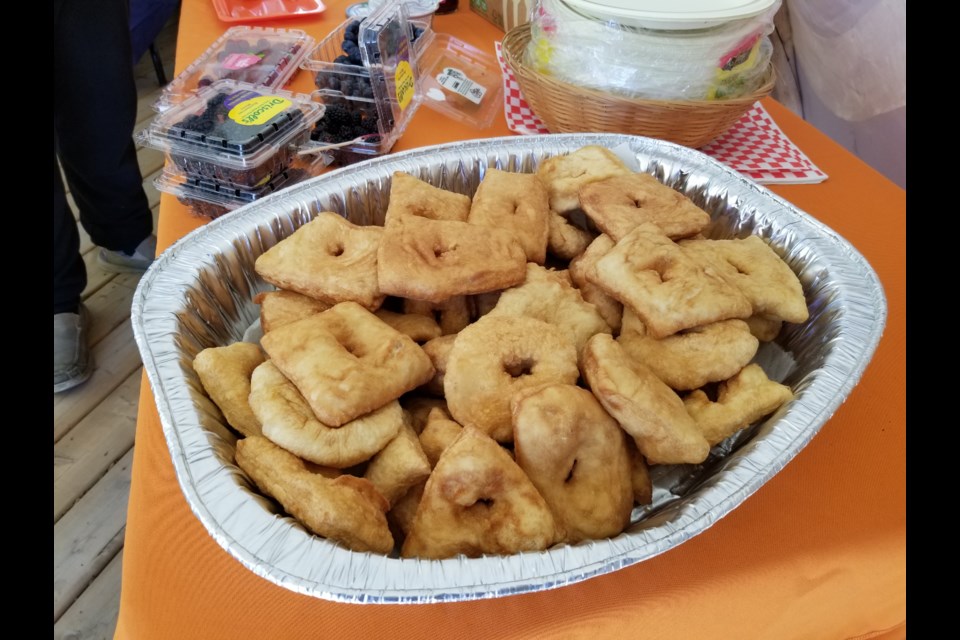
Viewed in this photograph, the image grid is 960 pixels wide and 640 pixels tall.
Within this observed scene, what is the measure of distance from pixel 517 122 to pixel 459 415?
3.74 feet

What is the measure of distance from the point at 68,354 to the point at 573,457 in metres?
2.01

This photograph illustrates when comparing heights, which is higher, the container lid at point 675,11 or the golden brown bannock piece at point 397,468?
the container lid at point 675,11

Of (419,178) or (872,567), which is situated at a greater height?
(419,178)

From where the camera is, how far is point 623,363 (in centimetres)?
98

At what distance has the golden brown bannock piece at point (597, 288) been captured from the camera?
1201mm

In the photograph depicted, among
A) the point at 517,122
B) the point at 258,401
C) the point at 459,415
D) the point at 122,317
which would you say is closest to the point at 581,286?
the point at 459,415

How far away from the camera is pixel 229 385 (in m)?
0.99

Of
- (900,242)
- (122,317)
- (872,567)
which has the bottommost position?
(122,317)

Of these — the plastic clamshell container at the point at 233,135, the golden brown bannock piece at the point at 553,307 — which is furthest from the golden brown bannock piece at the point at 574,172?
the plastic clamshell container at the point at 233,135

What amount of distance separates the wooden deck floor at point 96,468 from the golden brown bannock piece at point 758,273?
173cm

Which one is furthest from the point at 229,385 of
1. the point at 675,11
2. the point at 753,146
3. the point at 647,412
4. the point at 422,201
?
the point at 753,146

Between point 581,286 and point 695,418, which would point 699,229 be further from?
point 695,418

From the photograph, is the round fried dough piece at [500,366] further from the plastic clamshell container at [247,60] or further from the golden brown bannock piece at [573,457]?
the plastic clamshell container at [247,60]

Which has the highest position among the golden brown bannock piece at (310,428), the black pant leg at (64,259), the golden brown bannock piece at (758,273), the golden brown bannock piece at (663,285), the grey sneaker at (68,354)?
the golden brown bannock piece at (663,285)
